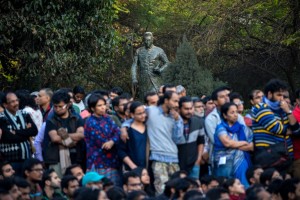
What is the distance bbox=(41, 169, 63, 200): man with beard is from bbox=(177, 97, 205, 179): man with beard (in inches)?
70.8

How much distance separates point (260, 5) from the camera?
95.2 ft

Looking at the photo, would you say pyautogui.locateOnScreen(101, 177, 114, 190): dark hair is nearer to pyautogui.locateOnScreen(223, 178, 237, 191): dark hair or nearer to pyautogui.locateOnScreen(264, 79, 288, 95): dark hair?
pyautogui.locateOnScreen(223, 178, 237, 191): dark hair

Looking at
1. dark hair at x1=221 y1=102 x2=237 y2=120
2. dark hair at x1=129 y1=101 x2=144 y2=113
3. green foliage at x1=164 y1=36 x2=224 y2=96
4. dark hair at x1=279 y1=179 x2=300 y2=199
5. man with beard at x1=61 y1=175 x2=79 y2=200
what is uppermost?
green foliage at x1=164 y1=36 x2=224 y2=96

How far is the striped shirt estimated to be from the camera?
44.8 ft

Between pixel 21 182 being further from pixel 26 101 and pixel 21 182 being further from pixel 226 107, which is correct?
pixel 26 101

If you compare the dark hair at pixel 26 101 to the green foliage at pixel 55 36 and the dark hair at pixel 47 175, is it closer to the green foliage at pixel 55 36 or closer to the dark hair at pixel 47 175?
the dark hair at pixel 47 175

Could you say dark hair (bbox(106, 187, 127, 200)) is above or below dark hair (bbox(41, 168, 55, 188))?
below

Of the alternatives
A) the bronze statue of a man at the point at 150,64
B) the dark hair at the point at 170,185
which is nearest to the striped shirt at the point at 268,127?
the dark hair at the point at 170,185

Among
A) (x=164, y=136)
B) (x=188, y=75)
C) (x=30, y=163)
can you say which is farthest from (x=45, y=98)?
(x=188, y=75)

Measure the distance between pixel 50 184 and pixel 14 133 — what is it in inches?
56.6

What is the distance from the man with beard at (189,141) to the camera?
45.7 ft

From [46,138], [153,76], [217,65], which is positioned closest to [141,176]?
[46,138]

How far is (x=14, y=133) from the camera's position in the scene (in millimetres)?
14375

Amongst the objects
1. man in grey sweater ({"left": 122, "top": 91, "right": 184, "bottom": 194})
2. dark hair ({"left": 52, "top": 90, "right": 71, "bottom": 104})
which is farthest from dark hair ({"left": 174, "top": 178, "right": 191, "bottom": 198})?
dark hair ({"left": 52, "top": 90, "right": 71, "bottom": 104})
